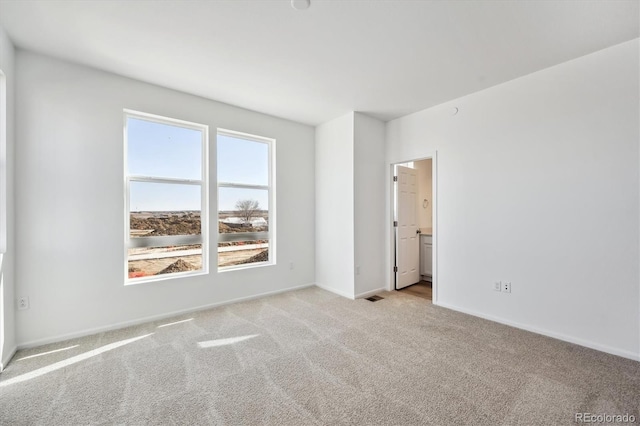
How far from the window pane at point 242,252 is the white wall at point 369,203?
4.72 ft

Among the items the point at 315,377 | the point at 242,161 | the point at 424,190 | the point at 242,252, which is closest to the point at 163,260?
the point at 242,252

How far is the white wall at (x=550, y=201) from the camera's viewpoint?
2422mm

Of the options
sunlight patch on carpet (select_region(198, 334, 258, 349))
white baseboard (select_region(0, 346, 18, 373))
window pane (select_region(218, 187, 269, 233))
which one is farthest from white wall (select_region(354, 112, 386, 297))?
white baseboard (select_region(0, 346, 18, 373))

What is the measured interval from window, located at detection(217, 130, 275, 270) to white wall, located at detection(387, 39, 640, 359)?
2527 mm

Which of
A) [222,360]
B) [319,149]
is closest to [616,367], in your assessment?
[222,360]

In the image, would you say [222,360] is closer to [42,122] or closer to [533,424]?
[533,424]

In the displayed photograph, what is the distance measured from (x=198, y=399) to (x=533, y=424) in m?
2.11

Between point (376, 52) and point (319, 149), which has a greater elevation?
point (376, 52)

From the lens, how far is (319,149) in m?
4.70

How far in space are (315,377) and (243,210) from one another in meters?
2.61

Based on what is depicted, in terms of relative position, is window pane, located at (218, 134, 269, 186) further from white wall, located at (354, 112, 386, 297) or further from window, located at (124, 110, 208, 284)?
white wall, located at (354, 112, 386, 297)

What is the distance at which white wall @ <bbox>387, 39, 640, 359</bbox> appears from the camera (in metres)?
2.42

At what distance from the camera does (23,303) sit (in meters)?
2.57

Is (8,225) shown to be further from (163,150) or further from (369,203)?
(369,203)
